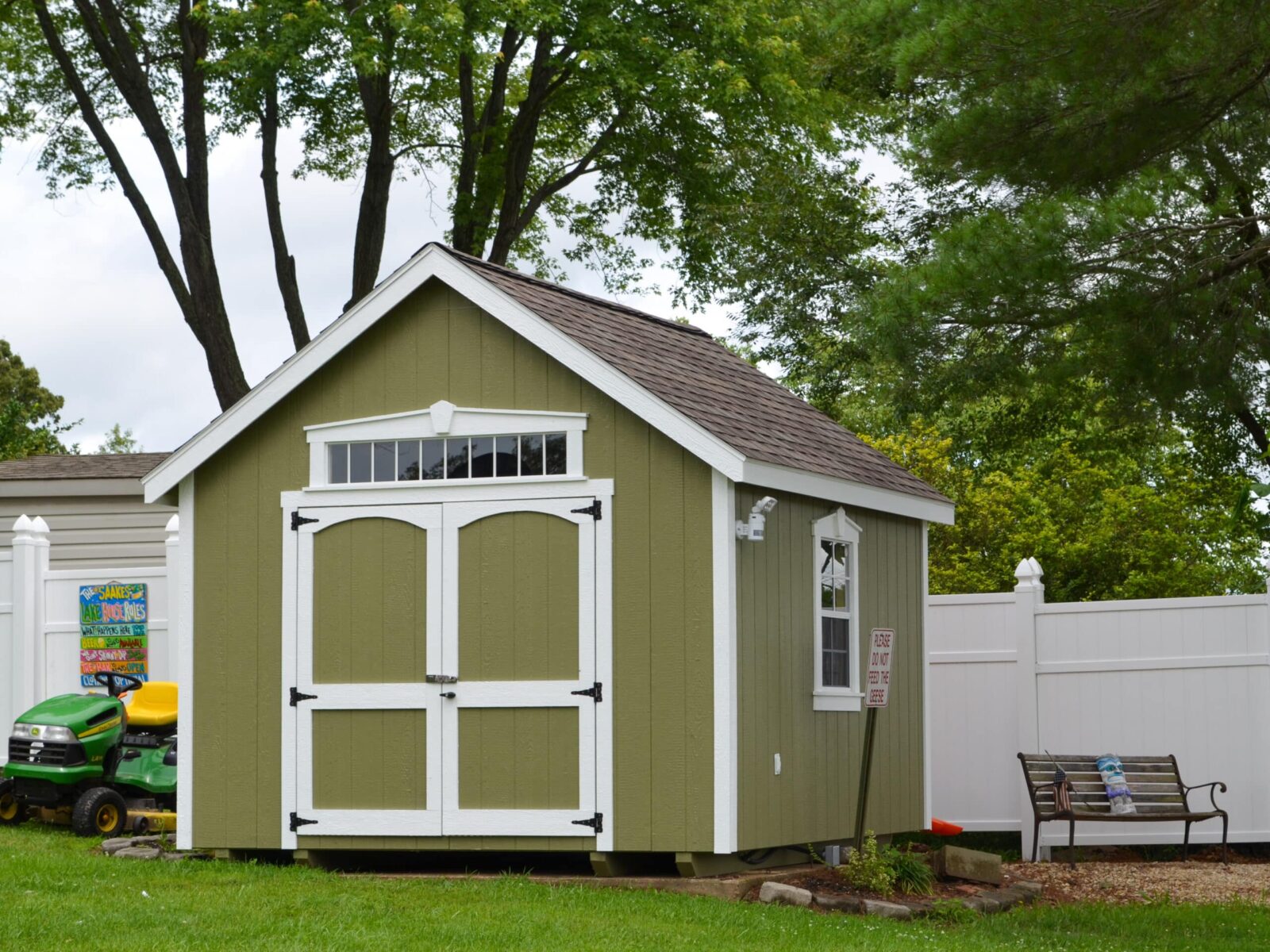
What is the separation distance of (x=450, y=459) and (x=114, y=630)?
14.4ft

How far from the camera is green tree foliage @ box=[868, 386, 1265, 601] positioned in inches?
761

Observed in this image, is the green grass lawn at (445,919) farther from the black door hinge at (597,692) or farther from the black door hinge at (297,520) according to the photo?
the black door hinge at (297,520)

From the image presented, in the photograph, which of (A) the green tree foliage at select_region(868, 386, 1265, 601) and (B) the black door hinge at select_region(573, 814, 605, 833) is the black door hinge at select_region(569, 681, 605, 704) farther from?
(A) the green tree foliage at select_region(868, 386, 1265, 601)

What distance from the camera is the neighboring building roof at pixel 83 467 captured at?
16828mm

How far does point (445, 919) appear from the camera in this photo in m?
8.30

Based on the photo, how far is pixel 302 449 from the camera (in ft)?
35.2

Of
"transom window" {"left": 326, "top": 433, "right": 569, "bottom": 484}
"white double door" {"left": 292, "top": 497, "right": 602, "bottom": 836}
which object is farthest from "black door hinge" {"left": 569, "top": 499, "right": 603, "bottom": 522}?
"transom window" {"left": 326, "top": 433, "right": 569, "bottom": 484}

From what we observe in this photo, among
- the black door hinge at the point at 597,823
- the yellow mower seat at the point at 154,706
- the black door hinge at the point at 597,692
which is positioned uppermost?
the black door hinge at the point at 597,692

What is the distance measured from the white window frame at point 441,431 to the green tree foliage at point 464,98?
707 cm

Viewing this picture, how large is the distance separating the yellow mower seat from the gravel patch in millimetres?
6114

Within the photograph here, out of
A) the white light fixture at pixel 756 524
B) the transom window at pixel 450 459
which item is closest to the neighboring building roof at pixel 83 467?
the transom window at pixel 450 459

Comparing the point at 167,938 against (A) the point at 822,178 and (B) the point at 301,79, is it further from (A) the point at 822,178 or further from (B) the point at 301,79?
(A) the point at 822,178

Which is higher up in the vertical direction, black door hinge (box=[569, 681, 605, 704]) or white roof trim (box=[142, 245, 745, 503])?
white roof trim (box=[142, 245, 745, 503])

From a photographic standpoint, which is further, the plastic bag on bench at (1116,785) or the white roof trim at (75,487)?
the white roof trim at (75,487)
